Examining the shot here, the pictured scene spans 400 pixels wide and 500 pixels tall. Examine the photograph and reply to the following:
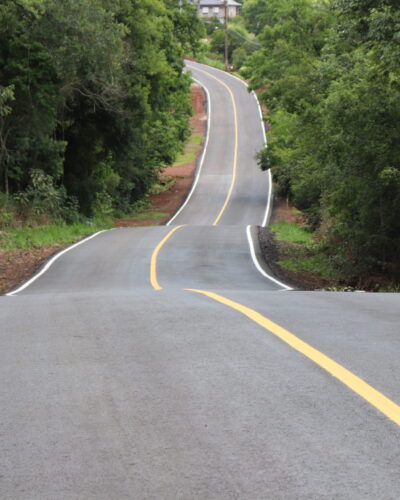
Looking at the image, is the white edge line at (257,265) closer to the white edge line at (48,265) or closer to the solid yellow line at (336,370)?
the white edge line at (48,265)

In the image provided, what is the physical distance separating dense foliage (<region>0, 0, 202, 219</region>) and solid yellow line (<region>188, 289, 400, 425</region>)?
21.9m

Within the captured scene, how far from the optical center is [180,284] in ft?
63.7

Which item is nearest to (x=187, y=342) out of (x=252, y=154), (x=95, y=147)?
(x=95, y=147)

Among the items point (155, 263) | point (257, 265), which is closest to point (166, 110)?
point (257, 265)

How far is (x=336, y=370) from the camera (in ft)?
20.3

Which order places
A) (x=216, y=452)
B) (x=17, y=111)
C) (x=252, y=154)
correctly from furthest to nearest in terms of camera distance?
(x=252, y=154)
(x=17, y=111)
(x=216, y=452)

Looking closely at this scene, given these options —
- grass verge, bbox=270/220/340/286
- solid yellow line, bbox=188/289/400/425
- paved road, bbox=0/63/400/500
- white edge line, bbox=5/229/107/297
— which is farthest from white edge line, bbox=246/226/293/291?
Answer: solid yellow line, bbox=188/289/400/425

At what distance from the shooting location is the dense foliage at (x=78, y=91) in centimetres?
3170

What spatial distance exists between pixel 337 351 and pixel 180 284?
41.1 feet

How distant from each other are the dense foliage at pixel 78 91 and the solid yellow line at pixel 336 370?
21855 millimetres

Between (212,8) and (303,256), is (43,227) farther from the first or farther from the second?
(212,8)

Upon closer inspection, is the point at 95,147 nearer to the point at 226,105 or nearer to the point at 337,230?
the point at 337,230

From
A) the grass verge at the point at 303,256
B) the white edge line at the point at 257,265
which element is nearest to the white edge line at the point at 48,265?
the white edge line at the point at 257,265

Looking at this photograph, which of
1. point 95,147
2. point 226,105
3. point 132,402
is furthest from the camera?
point 226,105
